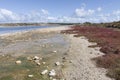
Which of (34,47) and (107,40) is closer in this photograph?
(34,47)

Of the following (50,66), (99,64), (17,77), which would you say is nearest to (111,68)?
(99,64)

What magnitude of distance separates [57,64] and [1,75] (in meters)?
5.49

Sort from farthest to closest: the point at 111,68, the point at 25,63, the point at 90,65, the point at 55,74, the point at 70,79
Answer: the point at 25,63 → the point at 90,65 → the point at 111,68 → the point at 55,74 → the point at 70,79

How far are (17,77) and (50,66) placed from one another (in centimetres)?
408

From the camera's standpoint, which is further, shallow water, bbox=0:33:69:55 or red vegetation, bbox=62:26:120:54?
shallow water, bbox=0:33:69:55

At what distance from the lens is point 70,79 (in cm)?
1575

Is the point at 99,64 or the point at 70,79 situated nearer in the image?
the point at 70,79

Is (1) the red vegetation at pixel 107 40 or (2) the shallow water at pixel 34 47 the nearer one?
(1) the red vegetation at pixel 107 40

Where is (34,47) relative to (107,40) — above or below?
below

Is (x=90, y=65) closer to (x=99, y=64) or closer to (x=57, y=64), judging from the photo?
(x=99, y=64)

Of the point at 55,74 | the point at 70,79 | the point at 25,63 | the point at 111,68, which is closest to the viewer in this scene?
the point at 70,79

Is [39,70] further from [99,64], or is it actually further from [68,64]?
[99,64]

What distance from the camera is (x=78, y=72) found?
1745 cm

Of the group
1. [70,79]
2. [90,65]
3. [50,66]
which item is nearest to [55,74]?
[70,79]
